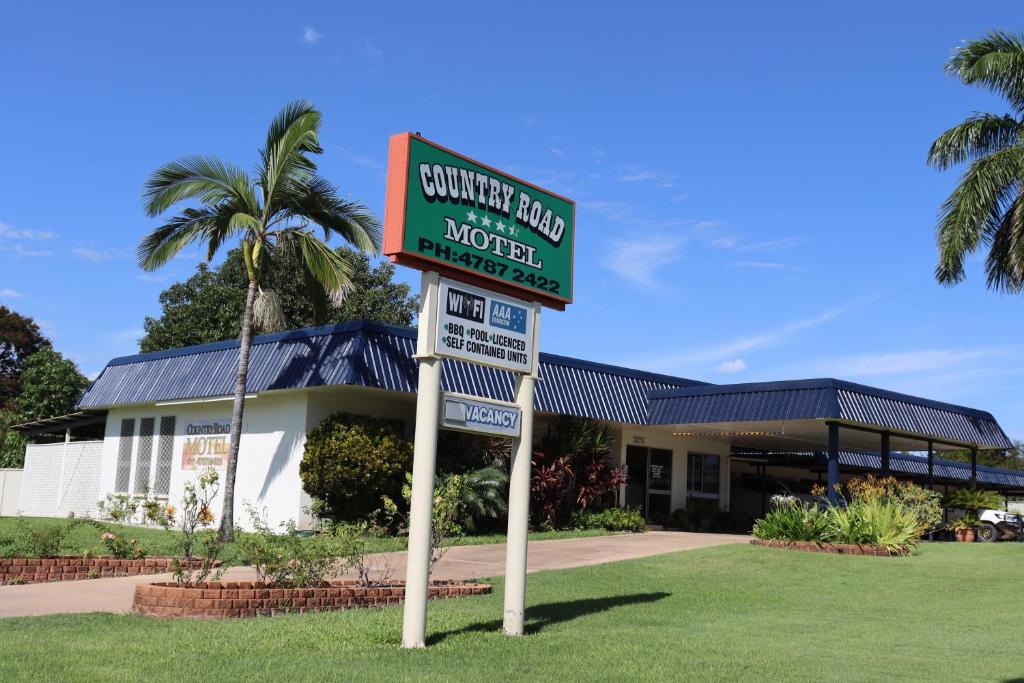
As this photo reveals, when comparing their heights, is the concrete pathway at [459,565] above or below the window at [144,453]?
below

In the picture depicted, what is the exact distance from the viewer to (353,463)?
19469mm

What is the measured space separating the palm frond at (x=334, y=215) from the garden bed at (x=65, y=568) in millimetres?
7620

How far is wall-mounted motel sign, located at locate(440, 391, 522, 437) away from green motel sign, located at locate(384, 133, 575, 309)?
1.22 m

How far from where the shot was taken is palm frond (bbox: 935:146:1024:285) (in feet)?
74.6

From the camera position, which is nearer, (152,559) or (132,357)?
(152,559)

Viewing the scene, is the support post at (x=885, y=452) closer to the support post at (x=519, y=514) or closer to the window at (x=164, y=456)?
the support post at (x=519, y=514)

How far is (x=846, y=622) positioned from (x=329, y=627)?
607cm

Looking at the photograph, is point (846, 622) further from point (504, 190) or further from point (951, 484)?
point (951, 484)

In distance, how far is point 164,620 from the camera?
9883mm

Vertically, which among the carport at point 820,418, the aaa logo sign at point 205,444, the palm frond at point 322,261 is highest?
the palm frond at point 322,261

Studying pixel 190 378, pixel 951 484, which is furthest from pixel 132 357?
pixel 951 484

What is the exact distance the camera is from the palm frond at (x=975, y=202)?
2273 cm

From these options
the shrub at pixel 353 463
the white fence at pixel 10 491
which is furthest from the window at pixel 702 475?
the white fence at pixel 10 491

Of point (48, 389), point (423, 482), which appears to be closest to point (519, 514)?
point (423, 482)
